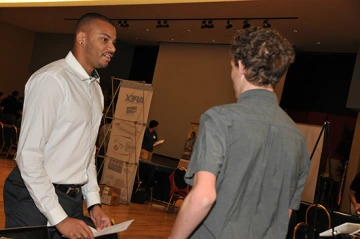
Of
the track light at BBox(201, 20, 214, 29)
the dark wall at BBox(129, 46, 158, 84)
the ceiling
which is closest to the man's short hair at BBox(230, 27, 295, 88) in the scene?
the ceiling

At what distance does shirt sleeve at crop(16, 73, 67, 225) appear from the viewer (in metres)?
1.92

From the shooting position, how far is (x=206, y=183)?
152cm

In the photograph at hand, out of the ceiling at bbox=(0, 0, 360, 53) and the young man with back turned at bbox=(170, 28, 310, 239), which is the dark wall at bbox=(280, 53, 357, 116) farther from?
the young man with back turned at bbox=(170, 28, 310, 239)

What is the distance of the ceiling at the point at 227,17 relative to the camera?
10031 millimetres

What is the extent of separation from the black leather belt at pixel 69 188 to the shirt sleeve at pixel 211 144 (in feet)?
2.43

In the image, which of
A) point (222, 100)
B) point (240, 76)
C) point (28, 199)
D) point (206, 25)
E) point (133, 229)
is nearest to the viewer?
point (240, 76)

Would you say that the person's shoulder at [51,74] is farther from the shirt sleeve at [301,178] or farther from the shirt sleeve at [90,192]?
the shirt sleeve at [301,178]

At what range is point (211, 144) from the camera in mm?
1544

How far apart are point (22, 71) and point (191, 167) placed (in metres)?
20.1

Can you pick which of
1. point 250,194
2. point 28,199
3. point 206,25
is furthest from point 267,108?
point 206,25

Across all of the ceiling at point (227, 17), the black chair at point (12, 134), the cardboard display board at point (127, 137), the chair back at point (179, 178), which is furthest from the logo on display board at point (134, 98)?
the black chair at point (12, 134)

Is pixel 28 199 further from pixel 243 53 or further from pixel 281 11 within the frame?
pixel 281 11

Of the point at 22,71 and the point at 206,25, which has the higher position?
the point at 206,25

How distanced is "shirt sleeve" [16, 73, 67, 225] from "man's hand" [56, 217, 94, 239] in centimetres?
2
